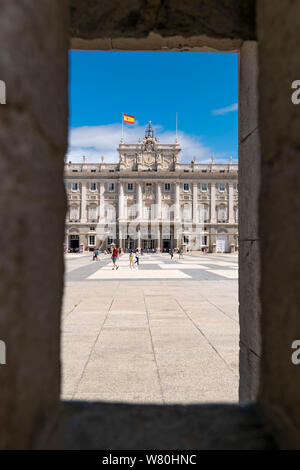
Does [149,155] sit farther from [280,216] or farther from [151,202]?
[280,216]

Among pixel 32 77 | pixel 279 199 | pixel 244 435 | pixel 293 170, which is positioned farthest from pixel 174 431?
pixel 32 77

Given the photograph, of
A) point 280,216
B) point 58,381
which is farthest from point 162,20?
point 58,381

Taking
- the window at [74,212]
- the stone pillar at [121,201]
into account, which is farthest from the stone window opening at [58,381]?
the window at [74,212]

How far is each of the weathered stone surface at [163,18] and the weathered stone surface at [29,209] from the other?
0.54 metres

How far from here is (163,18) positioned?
1.80 metres

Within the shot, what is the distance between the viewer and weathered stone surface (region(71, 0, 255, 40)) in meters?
1.76

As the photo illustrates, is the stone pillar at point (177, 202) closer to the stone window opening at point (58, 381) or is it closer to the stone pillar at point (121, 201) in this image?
the stone pillar at point (121, 201)

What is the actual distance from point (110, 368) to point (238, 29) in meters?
3.45

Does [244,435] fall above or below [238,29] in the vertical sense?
below

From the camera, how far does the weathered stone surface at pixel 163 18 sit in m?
1.76

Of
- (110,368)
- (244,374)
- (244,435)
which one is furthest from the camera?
(110,368)

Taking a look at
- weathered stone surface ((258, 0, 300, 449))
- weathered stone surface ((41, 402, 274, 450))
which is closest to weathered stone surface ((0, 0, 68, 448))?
weathered stone surface ((41, 402, 274, 450))
